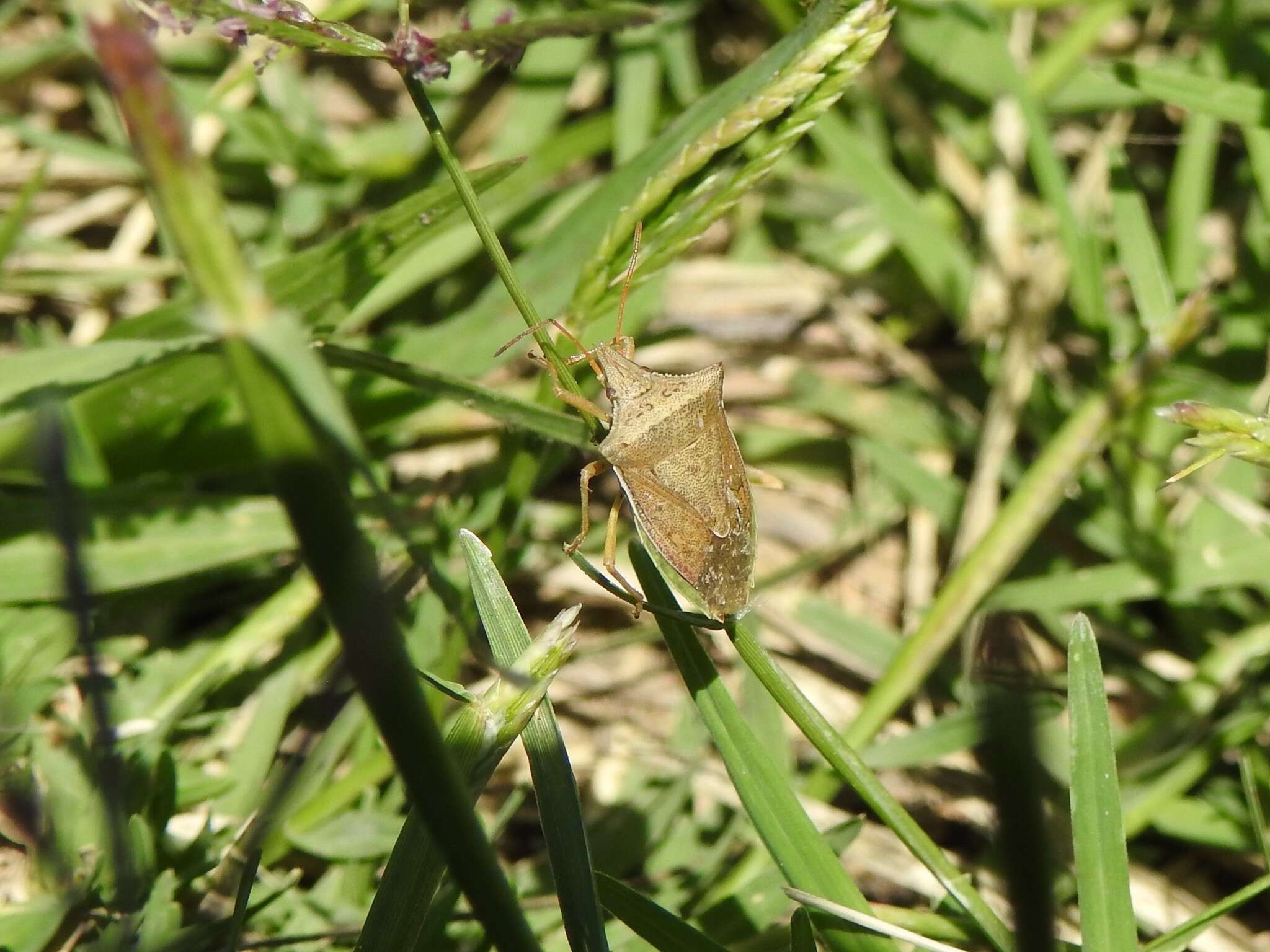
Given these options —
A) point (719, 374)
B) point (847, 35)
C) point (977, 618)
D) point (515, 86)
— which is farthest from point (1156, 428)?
point (515, 86)

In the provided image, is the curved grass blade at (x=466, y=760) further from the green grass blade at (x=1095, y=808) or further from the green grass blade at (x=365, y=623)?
the green grass blade at (x=1095, y=808)

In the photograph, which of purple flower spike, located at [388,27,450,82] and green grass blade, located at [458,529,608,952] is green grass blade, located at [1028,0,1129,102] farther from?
green grass blade, located at [458,529,608,952]

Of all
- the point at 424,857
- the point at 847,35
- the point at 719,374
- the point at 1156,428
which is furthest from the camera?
the point at 1156,428

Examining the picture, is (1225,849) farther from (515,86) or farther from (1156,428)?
(515,86)

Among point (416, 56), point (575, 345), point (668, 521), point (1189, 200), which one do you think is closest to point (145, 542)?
point (575, 345)

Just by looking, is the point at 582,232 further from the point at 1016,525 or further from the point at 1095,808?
the point at 1095,808

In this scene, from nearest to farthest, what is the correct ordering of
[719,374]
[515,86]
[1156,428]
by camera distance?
[719,374]
[1156,428]
[515,86]

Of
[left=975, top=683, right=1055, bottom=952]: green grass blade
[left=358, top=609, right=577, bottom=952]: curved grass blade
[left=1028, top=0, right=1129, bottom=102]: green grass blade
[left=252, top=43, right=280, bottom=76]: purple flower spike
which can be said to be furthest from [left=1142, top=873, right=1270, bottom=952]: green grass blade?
[left=1028, top=0, right=1129, bottom=102]: green grass blade

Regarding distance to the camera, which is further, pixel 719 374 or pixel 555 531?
pixel 555 531

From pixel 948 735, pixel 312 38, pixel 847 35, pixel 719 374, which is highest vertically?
pixel 312 38
